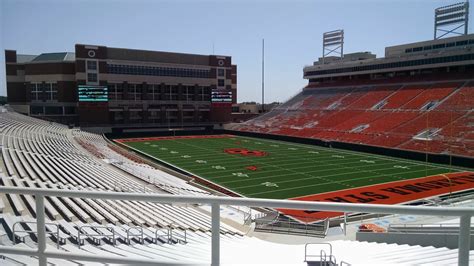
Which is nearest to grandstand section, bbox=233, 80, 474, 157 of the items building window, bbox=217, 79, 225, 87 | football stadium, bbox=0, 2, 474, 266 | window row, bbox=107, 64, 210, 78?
football stadium, bbox=0, 2, 474, 266

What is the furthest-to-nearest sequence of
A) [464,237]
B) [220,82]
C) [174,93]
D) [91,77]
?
[220,82] → [174,93] → [91,77] → [464,237]

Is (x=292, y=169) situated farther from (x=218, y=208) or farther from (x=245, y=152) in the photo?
(x=218, y=208)

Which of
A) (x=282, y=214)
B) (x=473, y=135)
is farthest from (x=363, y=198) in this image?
(x=473, y=135)

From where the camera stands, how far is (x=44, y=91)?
2137 inches

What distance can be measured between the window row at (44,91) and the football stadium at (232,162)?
270 mm

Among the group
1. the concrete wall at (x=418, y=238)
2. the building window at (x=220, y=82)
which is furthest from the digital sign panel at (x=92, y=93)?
the concrete wall at (x=418, y=238)

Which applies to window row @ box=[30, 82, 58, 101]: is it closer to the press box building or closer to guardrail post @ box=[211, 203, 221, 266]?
the press box building

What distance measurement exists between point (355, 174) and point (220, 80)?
42.9 metres

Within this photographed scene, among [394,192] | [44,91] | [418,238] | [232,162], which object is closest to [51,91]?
[44,91]

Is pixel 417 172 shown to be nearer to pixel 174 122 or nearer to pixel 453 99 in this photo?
pixel 453 99

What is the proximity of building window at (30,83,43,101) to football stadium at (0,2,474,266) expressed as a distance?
0.27m

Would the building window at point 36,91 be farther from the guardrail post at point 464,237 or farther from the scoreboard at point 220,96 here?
the guardrail post at point 464,237

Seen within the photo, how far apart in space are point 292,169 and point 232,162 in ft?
18.7

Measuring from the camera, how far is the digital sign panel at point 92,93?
170 feet
